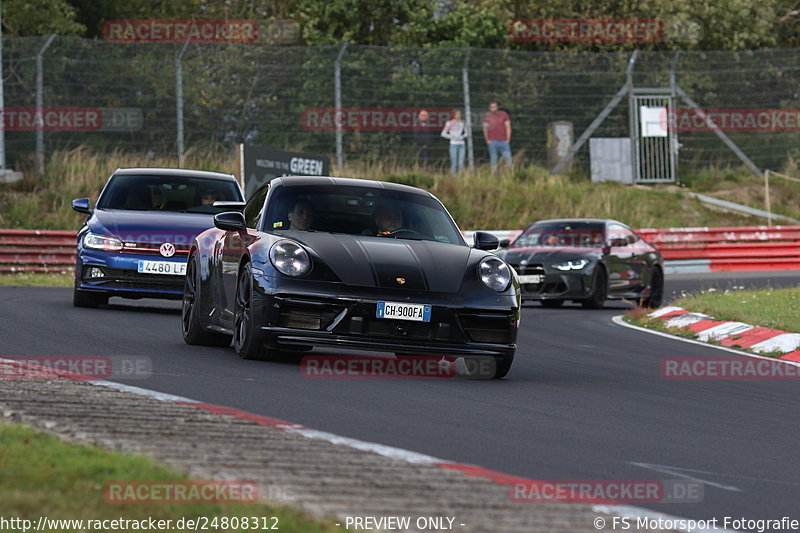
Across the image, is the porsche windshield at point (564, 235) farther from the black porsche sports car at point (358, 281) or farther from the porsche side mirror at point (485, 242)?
the black porsche sports car at point (358, 281)

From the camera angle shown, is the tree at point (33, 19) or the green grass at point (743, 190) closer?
the tree at point (33, 19)

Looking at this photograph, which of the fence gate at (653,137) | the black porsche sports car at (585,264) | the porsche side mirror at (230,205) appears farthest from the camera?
the fence gate at (653,137)

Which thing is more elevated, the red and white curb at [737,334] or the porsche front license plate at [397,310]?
the porsche front license plate at [397,310]

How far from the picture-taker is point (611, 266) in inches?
845

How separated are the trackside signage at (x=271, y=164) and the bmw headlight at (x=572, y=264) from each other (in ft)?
18.8

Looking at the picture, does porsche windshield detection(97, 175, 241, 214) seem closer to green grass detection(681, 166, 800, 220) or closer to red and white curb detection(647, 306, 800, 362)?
red and white curb detection(647, 306, 800, 362)

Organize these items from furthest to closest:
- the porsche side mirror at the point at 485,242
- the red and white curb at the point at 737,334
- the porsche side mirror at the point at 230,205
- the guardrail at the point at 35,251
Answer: the guardrail at the point at 35,251 < the red and white curb at the point at 737,334 < the porsche side mirror at the point at 230,205 < the porsche side mirror at the point at 485,242

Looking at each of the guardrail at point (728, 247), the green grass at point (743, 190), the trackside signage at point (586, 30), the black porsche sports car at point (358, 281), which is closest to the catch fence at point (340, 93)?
the green grass at point (743, 190)

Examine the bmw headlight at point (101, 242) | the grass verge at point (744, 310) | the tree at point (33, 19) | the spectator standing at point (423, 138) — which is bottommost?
the grass verge at point (744, 310)

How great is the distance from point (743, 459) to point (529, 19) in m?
35.5

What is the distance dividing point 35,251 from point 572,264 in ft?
31.4

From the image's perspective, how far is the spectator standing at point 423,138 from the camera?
31.5 m

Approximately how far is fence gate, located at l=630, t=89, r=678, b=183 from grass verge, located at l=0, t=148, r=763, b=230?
0.41 meters

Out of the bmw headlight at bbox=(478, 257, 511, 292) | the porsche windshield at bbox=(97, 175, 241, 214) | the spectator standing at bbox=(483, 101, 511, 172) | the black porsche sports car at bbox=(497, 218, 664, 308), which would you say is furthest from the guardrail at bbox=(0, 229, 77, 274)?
the bmw headlight at bbox=(478, 257, 511, 292)
